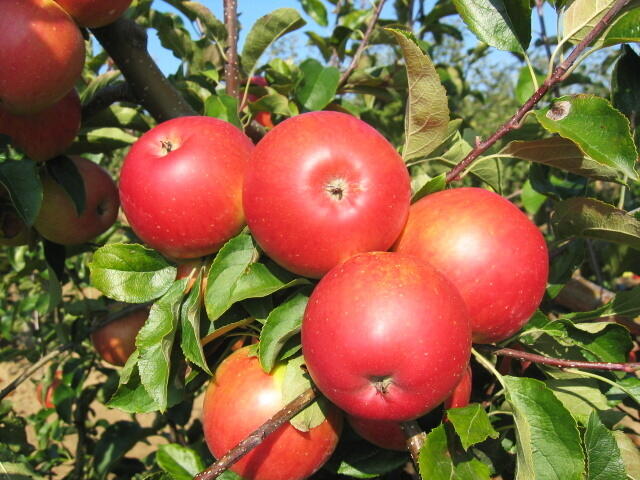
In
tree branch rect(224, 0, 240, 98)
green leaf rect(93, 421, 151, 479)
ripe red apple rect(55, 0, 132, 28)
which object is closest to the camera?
ripe red apple rect(55, 0, 132, 28)

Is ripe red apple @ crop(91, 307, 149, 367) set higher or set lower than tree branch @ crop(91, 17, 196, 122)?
lower

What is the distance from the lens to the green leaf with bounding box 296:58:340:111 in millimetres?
1502

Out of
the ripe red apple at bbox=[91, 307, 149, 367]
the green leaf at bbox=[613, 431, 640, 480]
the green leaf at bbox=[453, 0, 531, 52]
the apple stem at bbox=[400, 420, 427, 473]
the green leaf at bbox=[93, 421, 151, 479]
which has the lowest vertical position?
the green leaf at bbox=[93, 421, 151, 479]

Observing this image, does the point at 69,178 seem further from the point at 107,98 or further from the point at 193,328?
the point at 193,328

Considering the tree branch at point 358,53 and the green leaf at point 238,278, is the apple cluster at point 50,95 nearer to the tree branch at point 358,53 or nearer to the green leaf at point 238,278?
the green leaf at point 238,278

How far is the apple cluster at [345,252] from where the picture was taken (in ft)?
2.39

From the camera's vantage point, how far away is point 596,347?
38.3 inches

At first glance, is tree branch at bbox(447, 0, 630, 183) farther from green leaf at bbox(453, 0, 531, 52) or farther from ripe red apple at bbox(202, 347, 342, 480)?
ripe red apple at bbox(202, 347, 342, 480)

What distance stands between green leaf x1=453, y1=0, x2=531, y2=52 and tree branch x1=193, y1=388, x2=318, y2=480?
2.26 feet

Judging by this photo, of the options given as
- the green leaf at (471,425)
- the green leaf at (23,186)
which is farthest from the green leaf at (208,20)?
the green leaf at (471,425)

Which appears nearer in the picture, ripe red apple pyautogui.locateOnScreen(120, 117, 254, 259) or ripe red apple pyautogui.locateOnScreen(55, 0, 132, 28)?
ripe red apple pyautogui.locateOnScreen(120, 117, 254, 259)

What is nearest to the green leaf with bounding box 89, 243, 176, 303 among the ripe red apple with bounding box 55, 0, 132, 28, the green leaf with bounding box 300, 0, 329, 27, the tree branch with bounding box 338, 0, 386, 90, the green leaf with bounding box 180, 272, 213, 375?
the green leaf with bounding box 180, 272, 213, 375

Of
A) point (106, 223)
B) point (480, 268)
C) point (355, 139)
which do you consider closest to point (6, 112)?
point (106, 223)

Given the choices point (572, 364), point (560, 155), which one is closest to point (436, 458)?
point (572, 364)
